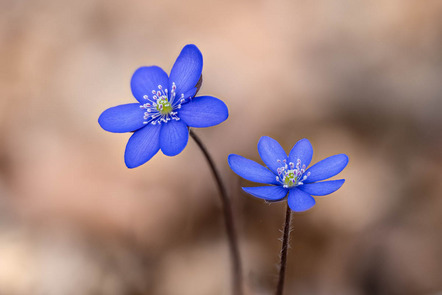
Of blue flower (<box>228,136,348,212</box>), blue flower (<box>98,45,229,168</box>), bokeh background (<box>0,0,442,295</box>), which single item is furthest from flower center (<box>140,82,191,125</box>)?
bokeh background (<box>0,0,442,295</box>)

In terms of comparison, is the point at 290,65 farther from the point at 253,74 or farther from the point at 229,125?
the point at 229,125

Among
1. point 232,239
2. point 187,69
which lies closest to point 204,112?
point 187,69

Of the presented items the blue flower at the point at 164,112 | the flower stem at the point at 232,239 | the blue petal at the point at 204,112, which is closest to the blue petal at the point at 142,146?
the blue flower at the point at 164,112

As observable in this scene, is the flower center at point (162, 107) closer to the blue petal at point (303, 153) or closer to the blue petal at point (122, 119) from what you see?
the blue petal at point (122, 119)

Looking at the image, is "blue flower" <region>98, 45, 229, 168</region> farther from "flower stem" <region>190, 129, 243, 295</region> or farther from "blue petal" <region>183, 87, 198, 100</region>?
"flower stem" <region>190, 129, 243, 295</region>

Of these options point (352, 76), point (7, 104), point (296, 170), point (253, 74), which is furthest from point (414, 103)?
point (7, 104)

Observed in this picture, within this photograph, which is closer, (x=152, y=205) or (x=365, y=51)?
(x=152, y=205)
